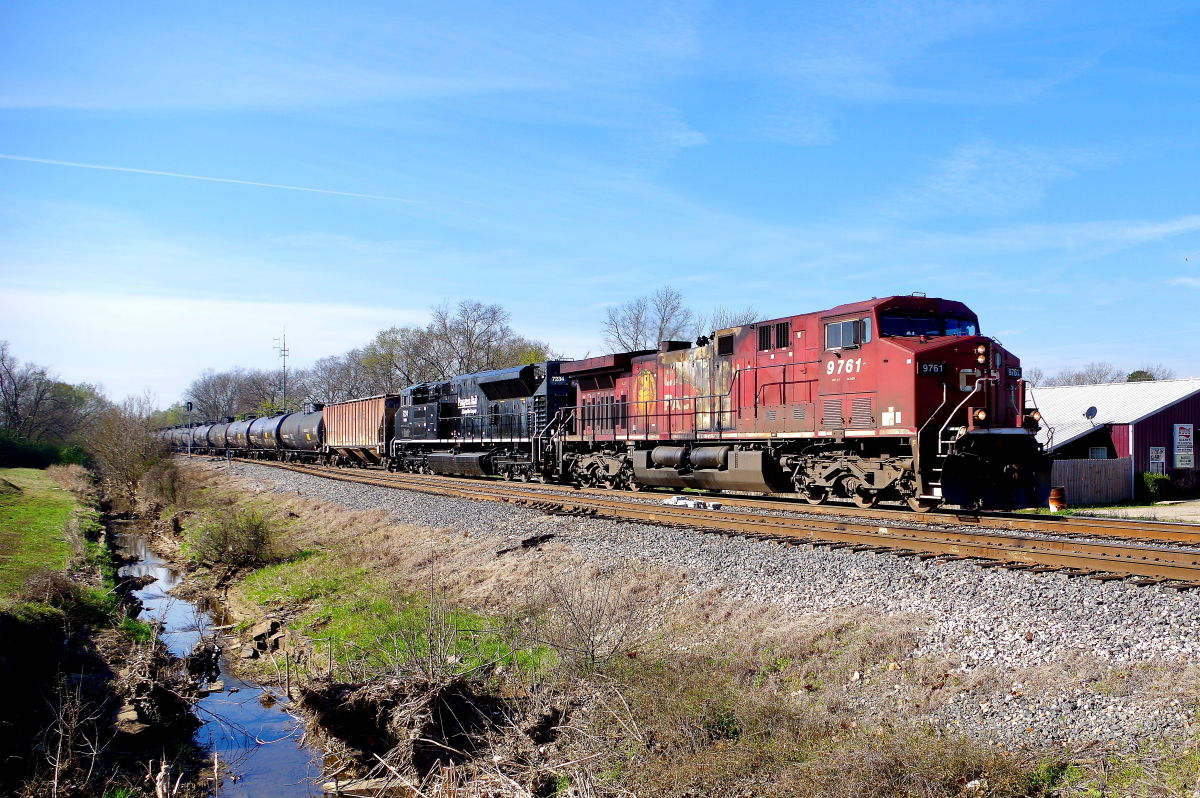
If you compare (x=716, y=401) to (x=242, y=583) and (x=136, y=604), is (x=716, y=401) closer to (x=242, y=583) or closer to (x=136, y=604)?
(x=242, y=583)

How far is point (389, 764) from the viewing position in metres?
6.32

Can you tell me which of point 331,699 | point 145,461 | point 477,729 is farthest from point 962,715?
point 145,461

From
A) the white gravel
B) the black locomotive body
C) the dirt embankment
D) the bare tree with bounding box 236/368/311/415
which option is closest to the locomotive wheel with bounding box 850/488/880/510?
the white gravel

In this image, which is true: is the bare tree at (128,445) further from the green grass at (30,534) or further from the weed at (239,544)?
the weed at (239,544)

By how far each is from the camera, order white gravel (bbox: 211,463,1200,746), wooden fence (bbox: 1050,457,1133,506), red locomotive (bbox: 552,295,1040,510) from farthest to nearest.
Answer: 1. wooden fence (bbox: 1050,457,1133,506)
2. red locomotive (bbox: 552,295,1040,510)
3. white gravel (bbox: 211,463,1200,746)

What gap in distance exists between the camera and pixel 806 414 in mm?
15055

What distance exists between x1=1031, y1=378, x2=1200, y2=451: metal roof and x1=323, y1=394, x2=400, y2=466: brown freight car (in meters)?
25.4

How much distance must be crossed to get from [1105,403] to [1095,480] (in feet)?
25.8

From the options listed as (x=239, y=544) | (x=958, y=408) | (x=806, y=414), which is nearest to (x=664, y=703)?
(x=958, y=408)

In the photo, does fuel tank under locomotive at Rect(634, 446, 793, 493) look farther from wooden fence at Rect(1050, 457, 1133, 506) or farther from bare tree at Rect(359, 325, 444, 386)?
bare tree at Rect(359, 325, 444, 386)

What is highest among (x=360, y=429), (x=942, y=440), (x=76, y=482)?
(x=360, y=429)

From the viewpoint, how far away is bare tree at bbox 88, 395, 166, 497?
1115 inches

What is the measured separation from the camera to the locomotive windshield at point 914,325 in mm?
13633

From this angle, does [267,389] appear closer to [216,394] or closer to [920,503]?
[216,394]
